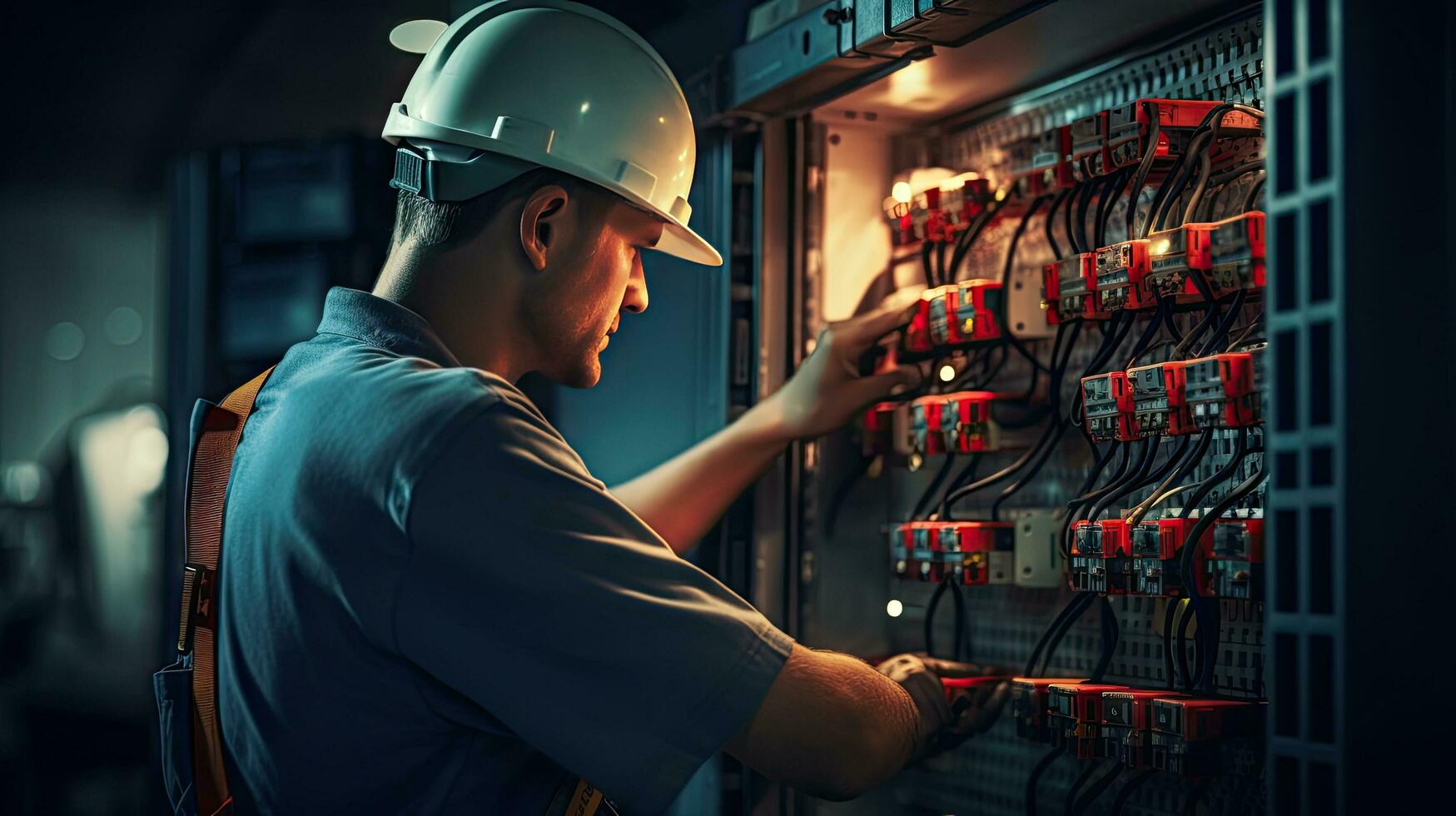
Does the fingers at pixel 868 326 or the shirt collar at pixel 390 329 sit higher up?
the fingers at pixel 868 326

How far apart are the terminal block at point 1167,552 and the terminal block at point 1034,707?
207 millimetres

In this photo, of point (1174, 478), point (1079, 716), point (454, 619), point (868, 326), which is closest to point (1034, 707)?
point (1079, 716)

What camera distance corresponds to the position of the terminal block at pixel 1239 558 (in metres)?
1.25

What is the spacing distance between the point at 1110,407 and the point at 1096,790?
1.49 feet

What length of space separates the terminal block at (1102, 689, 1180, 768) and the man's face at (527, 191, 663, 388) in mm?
656

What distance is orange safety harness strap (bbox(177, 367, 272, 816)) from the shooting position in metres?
1.21

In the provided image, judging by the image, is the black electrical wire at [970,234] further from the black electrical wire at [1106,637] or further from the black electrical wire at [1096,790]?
the black electrical wire at [1096,790]

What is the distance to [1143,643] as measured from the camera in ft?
5.26

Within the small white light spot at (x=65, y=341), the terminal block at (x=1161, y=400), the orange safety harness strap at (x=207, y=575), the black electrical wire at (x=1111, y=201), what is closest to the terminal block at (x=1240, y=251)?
the terminal block at (x=1161, y=400)

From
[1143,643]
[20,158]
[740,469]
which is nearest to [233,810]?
[740,469]

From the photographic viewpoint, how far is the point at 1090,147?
1.60 meters

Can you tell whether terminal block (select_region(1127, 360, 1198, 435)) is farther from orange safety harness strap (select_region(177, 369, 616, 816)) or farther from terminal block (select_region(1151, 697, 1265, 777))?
orange safety harness strap (select_region(177, 369, 616, 816))

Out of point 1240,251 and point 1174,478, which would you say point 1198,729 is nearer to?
point 1174,478

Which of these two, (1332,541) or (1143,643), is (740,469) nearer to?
(1143,643)
